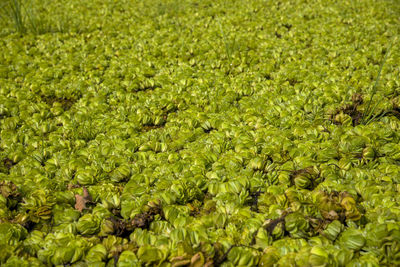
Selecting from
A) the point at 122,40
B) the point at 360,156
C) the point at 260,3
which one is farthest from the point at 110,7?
the point at 360,156

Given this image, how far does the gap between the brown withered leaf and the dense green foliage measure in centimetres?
2

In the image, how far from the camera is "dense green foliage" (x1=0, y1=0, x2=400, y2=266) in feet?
6.33

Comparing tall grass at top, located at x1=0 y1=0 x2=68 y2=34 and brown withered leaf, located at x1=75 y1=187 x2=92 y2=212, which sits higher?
tall grass at top, located at x1=0 y1=0 x2=68 y2=34

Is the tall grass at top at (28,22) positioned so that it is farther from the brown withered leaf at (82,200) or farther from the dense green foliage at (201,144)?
the brown withered leaf at (82,200)

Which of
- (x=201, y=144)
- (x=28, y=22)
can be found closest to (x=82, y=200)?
(x=201, y=144)

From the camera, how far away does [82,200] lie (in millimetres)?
2311

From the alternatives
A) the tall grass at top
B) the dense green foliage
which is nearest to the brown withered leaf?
the dense green foliage

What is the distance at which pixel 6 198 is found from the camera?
225 cm

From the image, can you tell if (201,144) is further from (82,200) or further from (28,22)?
(28,22)

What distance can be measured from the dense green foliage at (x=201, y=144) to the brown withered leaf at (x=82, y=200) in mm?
18

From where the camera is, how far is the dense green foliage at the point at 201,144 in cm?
193

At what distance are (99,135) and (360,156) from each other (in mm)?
2111

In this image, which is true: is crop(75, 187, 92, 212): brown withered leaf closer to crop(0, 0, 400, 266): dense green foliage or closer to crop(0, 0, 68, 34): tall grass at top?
crop(0, 0, 400, 266): dense green foliage

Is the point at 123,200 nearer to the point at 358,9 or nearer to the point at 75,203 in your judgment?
the point at 75,203
